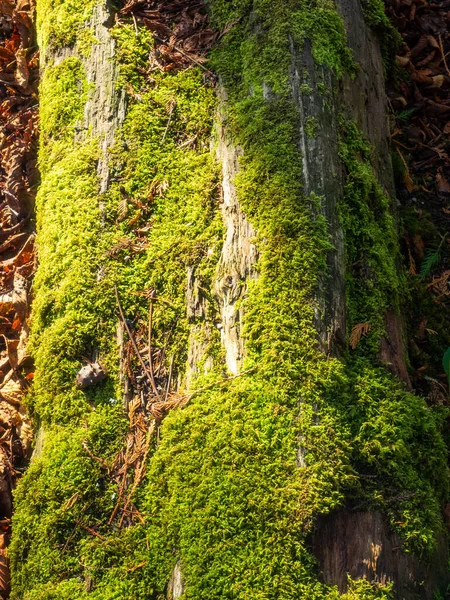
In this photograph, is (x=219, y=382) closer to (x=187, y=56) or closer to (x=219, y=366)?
(x=219, y=366)

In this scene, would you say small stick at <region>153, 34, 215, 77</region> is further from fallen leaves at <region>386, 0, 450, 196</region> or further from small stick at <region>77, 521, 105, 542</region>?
small stick at <region>77, 521, 105, 542</region>

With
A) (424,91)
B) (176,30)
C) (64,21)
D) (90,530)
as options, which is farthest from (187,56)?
(90,530)

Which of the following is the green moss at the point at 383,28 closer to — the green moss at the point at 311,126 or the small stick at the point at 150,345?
the green moss at the point at 311,126

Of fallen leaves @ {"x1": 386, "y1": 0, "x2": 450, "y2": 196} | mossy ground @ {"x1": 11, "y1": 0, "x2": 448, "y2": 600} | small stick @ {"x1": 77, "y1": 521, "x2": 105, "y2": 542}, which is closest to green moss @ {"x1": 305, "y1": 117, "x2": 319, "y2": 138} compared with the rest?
mossy ground @ {"x1": 11, "y1": 0, "x2": 448, "y2": 600}

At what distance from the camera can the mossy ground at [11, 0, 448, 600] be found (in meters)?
2.21

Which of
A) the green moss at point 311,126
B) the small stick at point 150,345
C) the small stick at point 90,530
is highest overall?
the green moss at point 311,126

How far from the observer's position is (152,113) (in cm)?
307

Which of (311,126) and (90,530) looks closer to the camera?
(90,530)

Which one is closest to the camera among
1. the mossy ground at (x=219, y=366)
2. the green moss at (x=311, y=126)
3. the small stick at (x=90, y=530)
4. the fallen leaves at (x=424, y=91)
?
the mossy ground at (x=219, y=366)

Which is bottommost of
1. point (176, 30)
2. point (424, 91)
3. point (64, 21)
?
point (424, 91)

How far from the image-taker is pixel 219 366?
249 cm

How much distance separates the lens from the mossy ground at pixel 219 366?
7.26 feet

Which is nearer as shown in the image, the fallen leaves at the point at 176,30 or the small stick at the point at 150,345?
the small stick at the point at 150,345

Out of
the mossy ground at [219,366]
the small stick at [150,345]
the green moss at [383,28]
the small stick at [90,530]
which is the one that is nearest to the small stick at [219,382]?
the mossy ground at [219,366]
